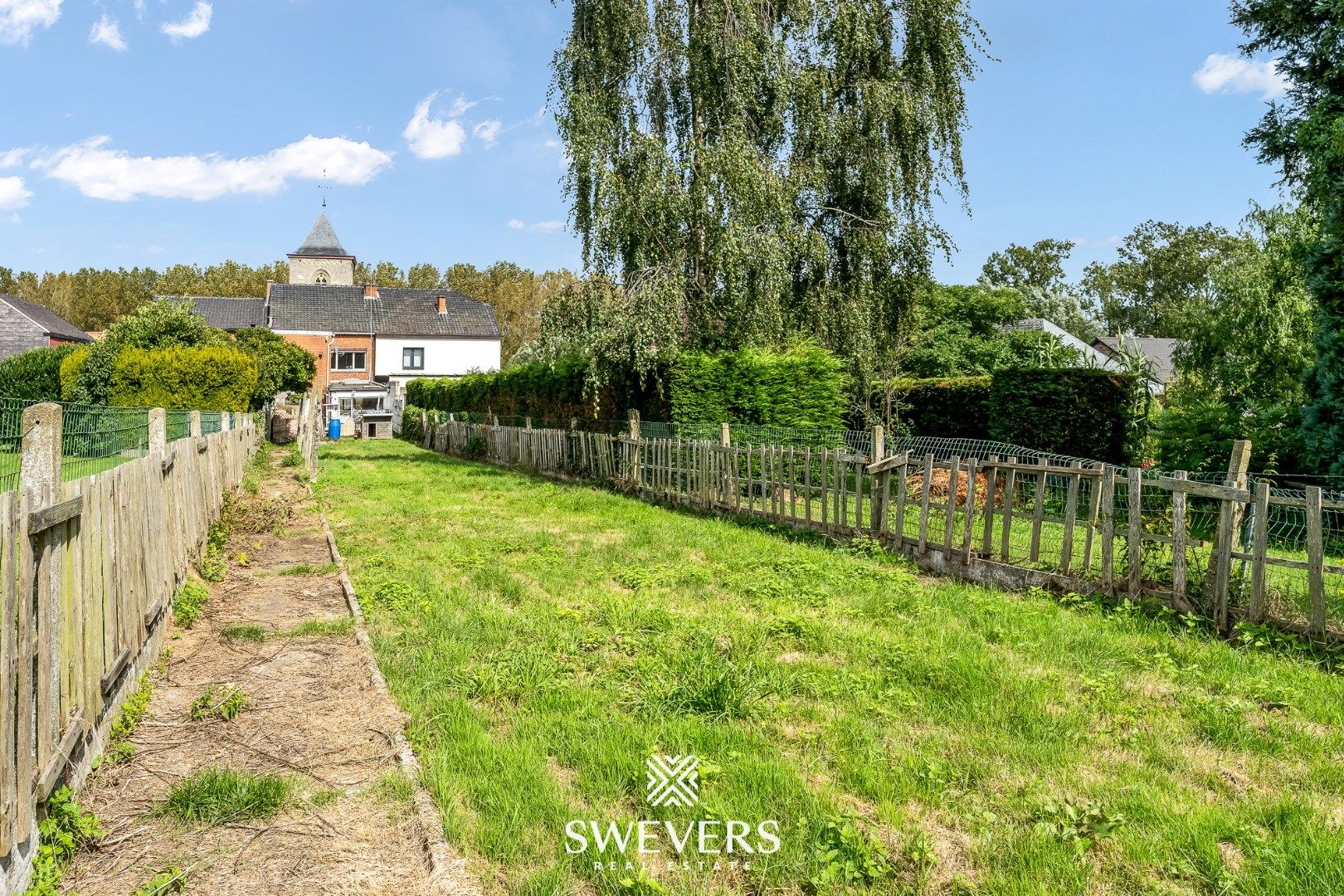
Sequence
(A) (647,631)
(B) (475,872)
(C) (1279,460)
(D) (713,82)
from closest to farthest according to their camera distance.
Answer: (B) (475,872), (A) (647,631), (C) (1279,460), (D) (713,82)

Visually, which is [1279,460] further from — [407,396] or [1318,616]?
[407,396]

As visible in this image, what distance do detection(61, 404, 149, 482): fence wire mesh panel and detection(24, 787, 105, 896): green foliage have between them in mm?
1437

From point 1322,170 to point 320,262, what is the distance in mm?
72428

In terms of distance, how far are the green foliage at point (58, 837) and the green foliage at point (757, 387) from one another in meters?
12.0

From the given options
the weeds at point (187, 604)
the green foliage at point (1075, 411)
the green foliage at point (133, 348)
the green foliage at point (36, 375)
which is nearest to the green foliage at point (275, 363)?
the green foliage at point (133, 348)

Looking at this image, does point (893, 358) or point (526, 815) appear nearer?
point (526, 815)

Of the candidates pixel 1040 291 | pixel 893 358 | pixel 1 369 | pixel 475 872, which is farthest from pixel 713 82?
pixel 1040 291

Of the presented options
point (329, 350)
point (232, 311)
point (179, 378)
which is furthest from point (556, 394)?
point (232, 311)

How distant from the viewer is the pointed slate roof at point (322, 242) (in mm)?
70812

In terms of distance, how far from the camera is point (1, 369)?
28.7m

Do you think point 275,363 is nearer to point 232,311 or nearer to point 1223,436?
point 232,311

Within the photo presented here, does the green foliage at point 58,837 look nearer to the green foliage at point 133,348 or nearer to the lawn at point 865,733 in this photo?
the lawn at point 865,733

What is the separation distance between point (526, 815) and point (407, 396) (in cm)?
4473

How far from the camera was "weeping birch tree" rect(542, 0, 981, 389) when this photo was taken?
15797 millimetres
